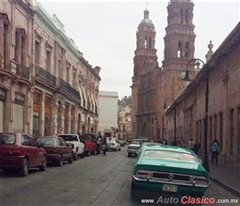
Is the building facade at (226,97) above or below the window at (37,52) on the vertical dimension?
below

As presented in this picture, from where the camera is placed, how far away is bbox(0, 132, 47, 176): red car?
640 inches

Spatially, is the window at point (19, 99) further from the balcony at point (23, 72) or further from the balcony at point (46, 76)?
the balcony at point (46, 76)

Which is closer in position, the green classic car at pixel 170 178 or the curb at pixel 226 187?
the green classic car at pixel 170 178

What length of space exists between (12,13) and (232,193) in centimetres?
1971

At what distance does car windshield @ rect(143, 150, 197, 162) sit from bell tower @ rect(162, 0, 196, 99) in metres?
82.2

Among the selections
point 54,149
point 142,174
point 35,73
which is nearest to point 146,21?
point 35,73

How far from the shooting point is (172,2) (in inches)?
3743

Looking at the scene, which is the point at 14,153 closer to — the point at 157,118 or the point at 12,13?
the point at 12,13

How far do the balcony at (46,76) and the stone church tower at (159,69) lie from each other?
3552 cm

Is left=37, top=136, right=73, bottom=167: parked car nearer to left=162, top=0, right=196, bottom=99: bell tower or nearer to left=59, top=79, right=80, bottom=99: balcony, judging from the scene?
left=59, top=79, right=80, bottom=99: balcony

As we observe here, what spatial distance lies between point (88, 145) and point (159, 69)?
76.3 m

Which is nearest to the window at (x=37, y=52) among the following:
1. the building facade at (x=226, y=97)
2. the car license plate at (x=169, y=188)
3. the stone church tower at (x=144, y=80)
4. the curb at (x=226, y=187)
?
the building facade at (x=226, y=97)

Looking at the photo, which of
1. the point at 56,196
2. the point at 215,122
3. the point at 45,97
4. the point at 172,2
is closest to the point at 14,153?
the point at 56,196

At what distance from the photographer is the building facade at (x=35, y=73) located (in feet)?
91.4
